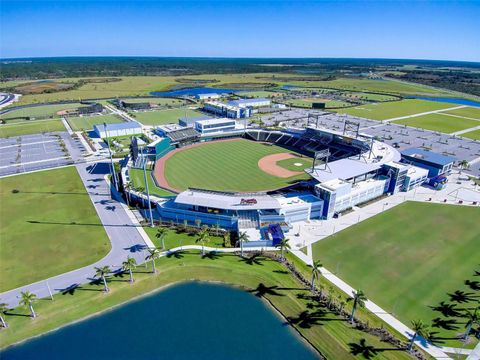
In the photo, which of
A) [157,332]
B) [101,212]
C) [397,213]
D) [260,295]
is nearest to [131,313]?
[157,332]

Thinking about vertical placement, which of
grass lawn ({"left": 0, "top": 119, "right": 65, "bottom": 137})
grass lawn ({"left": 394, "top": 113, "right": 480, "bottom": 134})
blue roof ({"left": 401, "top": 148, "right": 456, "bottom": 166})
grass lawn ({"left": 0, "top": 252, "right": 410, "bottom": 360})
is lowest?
grass lawn ({"left": 0, "top": 252, "right": 410, "bottom": 360})

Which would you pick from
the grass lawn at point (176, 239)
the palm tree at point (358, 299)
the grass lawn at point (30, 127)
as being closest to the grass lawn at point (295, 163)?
the grass lawn at point (176, 239)

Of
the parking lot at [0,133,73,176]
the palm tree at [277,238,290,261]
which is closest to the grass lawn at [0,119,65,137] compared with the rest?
the parking lot at [0,133,73,176]

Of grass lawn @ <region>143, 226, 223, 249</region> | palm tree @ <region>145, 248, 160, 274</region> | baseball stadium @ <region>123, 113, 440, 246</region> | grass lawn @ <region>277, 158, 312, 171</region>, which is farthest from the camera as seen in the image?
grass lawn @ <region>277, 158, 312, 171</region>

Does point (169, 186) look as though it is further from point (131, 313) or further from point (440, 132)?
point (440, 132)

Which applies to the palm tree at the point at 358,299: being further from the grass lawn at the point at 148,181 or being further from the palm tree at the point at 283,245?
the grass lawn at the point at 148,181

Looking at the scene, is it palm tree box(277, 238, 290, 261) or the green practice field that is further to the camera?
the green practice field

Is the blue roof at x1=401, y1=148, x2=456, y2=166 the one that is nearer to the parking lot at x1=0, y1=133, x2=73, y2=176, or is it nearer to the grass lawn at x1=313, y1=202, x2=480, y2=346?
the grass lawn at x1=313, y1=202, x2=480, y2=346

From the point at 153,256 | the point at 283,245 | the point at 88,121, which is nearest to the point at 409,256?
the point at 283,245
